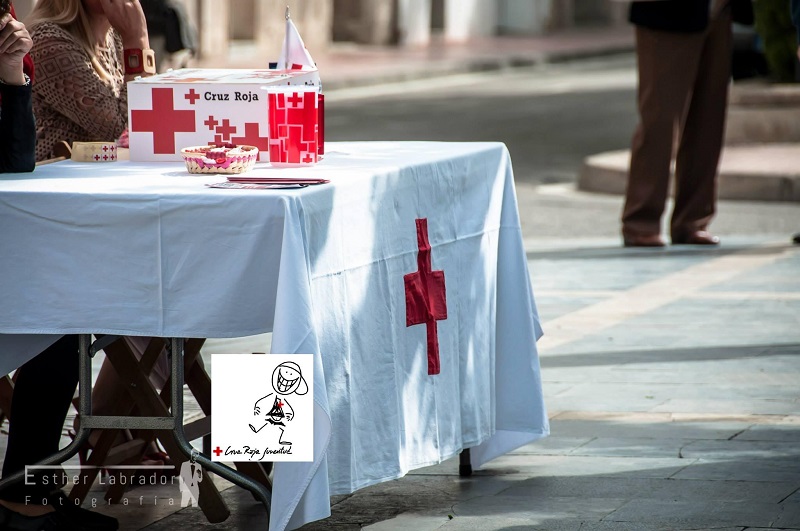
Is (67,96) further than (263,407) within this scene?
Yes

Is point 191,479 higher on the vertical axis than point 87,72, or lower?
lower

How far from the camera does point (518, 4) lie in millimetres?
40688

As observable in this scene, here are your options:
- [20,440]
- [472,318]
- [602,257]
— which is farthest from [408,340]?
[602,257]

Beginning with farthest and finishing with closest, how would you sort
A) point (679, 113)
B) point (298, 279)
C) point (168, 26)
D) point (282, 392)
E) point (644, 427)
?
point (168, 26) < point (679, 113) < point (644, 427) < point (282, 392) < point (298, 279)

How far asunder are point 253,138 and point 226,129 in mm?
82

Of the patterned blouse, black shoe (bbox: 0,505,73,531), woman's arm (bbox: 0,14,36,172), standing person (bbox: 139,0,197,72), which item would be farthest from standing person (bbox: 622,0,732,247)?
black shoe (bbox: 0,505,73,531)

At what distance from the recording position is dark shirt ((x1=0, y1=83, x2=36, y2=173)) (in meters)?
4.48

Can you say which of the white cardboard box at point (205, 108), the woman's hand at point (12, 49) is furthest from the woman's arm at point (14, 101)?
the white cardboard box at point (205, 108)

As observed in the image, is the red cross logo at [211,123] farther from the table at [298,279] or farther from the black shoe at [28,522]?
the black shoe at [28,522]

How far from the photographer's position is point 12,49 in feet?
14.6

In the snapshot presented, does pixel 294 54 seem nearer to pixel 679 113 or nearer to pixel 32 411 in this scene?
pixel 32 411

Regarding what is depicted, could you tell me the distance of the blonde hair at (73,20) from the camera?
16.8ft

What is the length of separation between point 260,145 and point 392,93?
1948 cm

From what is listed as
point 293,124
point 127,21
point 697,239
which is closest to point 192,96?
point 293,124
